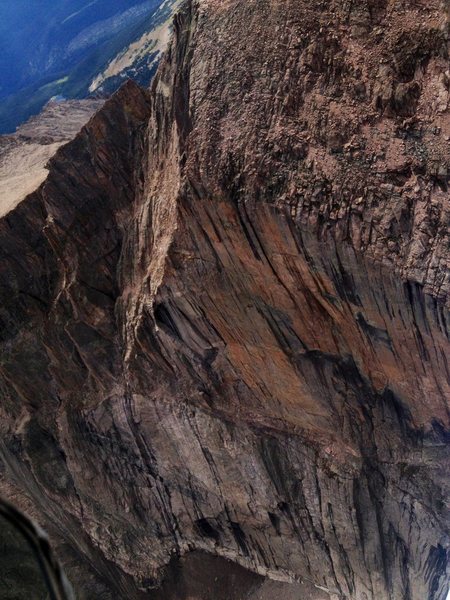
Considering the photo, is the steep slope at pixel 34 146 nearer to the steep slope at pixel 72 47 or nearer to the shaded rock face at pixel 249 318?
the shaded rock face at pixel 249 318

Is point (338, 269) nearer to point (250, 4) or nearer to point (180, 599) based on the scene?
point (250, 4)

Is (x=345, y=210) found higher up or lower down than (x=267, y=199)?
lower down

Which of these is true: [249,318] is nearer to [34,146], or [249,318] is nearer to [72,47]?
[34,146]

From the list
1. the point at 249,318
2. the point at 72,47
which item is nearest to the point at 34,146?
the point at 249,318

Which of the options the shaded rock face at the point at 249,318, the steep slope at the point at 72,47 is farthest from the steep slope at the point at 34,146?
the steep slope at the point at 72,47

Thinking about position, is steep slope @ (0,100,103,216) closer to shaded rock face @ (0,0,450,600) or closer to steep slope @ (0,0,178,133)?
shaded rock face @ (0,0,450,600)

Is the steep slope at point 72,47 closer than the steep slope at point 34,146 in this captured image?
No

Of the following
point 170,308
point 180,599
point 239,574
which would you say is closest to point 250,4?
point 170,308
